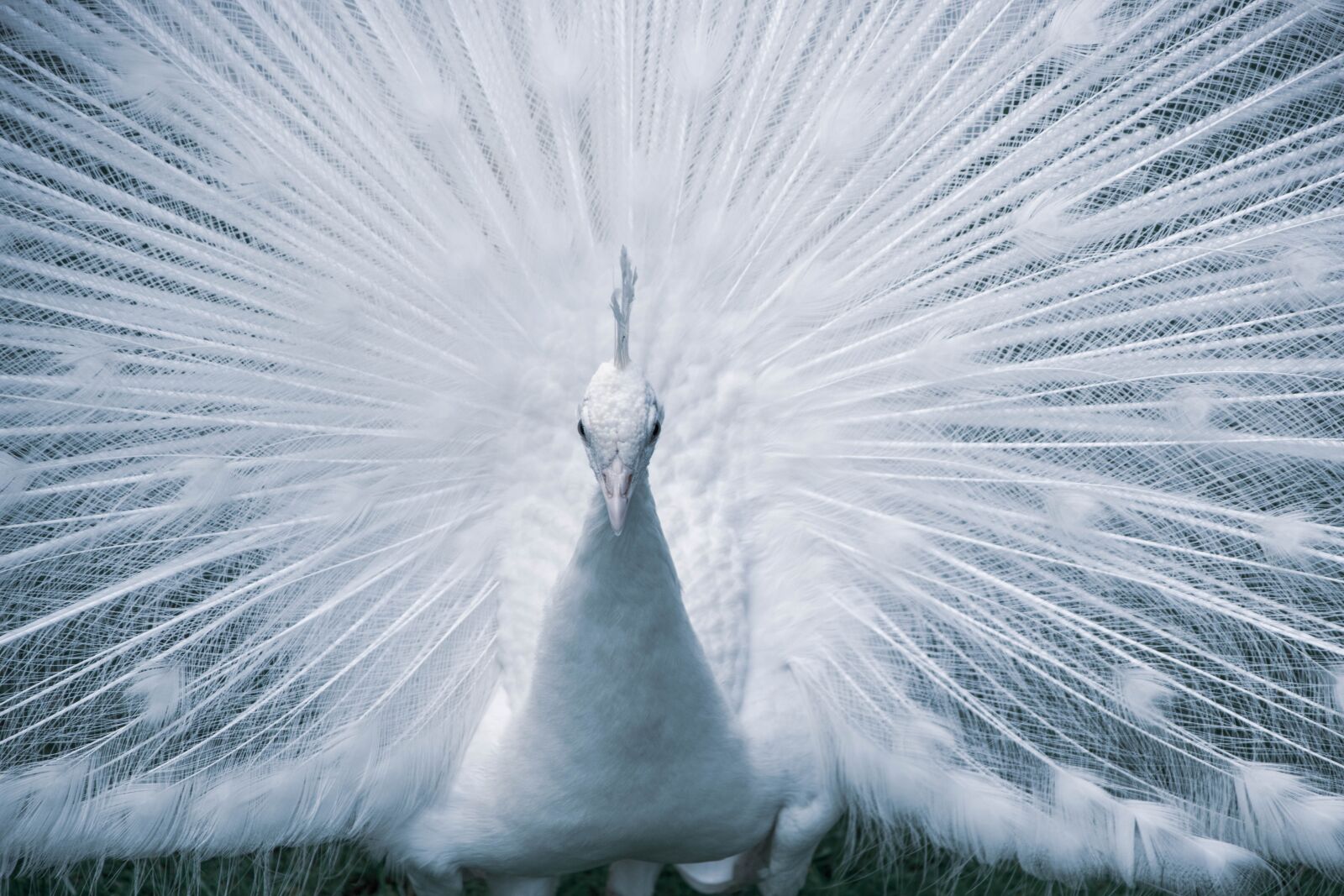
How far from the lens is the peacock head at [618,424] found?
1.51m

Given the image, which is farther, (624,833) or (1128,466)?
(1128,466)

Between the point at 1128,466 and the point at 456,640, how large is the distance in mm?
1072

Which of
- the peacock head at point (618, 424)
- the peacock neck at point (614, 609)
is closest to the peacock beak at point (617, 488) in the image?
the peacock head at point (618, 424)

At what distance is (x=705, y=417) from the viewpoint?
2219mm

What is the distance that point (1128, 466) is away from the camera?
216cm

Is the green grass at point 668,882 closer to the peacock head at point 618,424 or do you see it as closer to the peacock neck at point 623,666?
the peacock neck at point 623,666

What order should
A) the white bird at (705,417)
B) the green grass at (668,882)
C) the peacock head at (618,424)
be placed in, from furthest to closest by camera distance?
the green grass at (668,882)
the white bird at (705,417)
the peacock head at (618,424)

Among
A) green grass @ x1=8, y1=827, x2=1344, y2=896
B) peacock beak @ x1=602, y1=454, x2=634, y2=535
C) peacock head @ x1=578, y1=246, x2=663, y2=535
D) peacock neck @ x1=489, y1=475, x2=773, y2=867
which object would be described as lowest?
green grass @ x1=8, y1=827, x2=1344, y2=896

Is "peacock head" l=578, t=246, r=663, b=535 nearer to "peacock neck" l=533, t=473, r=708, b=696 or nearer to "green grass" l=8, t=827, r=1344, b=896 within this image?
"peacock neck" l=533, t=473, r=708, b=696

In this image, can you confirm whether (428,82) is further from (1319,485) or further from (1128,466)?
(1319,485)

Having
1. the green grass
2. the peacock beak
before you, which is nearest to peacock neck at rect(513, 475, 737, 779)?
the peacock beak

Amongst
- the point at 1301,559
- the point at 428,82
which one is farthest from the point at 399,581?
the point at 1301,559

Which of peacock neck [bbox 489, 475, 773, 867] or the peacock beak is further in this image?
peacock neck [bbox 489, 475, 773, 867]

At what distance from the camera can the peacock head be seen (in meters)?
1.51
